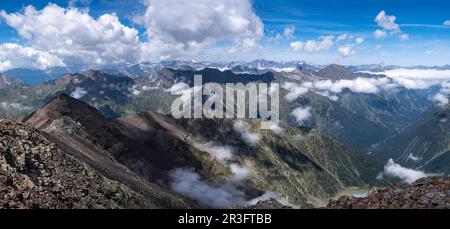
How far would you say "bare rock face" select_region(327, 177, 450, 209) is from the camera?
180 ft

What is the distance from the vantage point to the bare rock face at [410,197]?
54.7 metres

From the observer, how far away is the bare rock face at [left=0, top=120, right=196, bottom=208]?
7362 cm

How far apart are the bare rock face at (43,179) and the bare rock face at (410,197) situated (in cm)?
4923

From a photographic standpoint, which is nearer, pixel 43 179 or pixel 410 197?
pixel 410 197

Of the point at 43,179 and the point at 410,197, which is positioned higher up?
the point at 410,197

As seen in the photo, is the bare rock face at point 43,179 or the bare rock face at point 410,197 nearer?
the bare rock face at point 410,197

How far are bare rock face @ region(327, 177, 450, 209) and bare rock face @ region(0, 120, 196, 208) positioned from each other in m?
49.2

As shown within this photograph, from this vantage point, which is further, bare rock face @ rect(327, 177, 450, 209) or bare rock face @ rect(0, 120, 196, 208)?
bare rock face @ rect(0, 120, 196, 208)

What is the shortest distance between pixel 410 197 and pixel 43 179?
70170 mm

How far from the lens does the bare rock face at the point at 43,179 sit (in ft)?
242

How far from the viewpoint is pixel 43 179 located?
92.4 m
